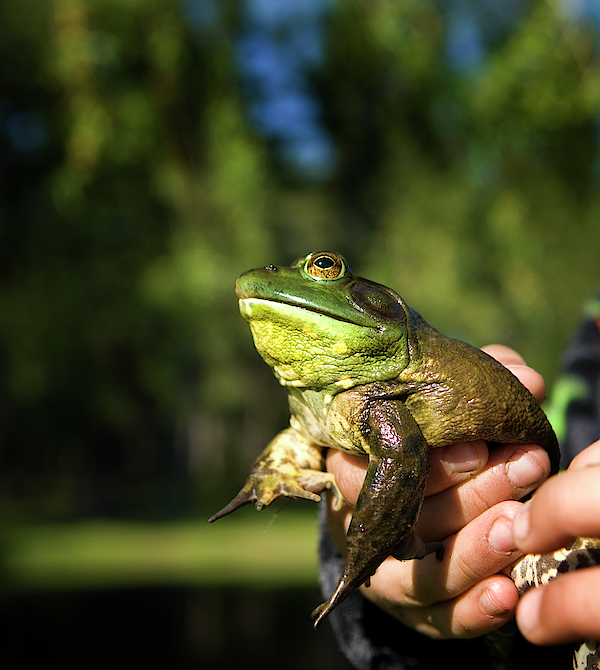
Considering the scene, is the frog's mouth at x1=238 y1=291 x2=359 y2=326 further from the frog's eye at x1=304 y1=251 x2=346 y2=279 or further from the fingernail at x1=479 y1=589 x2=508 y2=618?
the fingernail at x1=479 y1=589 x2=508 y2=618

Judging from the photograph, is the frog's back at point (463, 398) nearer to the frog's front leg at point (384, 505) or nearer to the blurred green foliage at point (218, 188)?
the frog's front leg at point (384, 505)

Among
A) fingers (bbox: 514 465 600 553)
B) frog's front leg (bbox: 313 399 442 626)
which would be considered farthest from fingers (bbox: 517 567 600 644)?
frog's front leg (bbox: 313 399 442 626)

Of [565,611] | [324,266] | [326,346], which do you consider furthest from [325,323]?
[565,611]

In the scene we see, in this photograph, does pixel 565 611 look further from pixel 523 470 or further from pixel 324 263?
pixel 324 263

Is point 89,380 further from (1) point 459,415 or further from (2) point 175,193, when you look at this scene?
(1) point 459,415

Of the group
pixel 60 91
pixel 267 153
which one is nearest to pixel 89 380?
pixel 60 91

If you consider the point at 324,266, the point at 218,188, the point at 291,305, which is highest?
the point at 218,188
